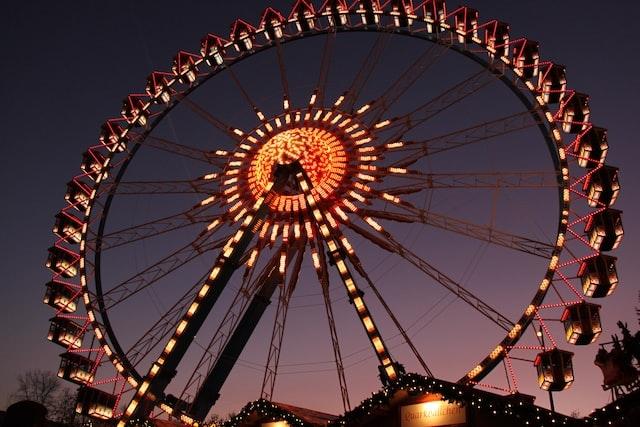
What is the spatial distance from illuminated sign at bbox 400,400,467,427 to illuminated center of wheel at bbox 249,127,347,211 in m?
9.21

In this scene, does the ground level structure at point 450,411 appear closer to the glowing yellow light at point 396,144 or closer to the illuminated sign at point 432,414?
the illuminated sign at point 432,414

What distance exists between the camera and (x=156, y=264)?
20.5m

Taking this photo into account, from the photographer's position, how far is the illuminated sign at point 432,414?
11.6 metres

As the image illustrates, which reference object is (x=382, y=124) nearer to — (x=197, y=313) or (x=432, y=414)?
(x=197, y=313)

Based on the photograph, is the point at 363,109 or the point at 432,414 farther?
the point at 363,109

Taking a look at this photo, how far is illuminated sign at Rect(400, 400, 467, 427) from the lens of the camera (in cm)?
1158

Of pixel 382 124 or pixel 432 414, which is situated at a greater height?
pixel 382 124

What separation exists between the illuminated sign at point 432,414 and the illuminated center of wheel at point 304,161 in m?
9.21

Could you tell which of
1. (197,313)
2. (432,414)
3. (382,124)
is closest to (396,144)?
(382,124)

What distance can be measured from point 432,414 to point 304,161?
10.5 meters

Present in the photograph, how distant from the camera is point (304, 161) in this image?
802 inches

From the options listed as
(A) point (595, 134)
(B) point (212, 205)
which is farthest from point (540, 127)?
(B) point (212, 205)

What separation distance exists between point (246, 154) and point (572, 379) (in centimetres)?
1258

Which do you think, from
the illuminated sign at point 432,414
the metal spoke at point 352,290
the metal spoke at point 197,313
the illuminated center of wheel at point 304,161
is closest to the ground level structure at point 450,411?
the illuminated sign at point 432,414
